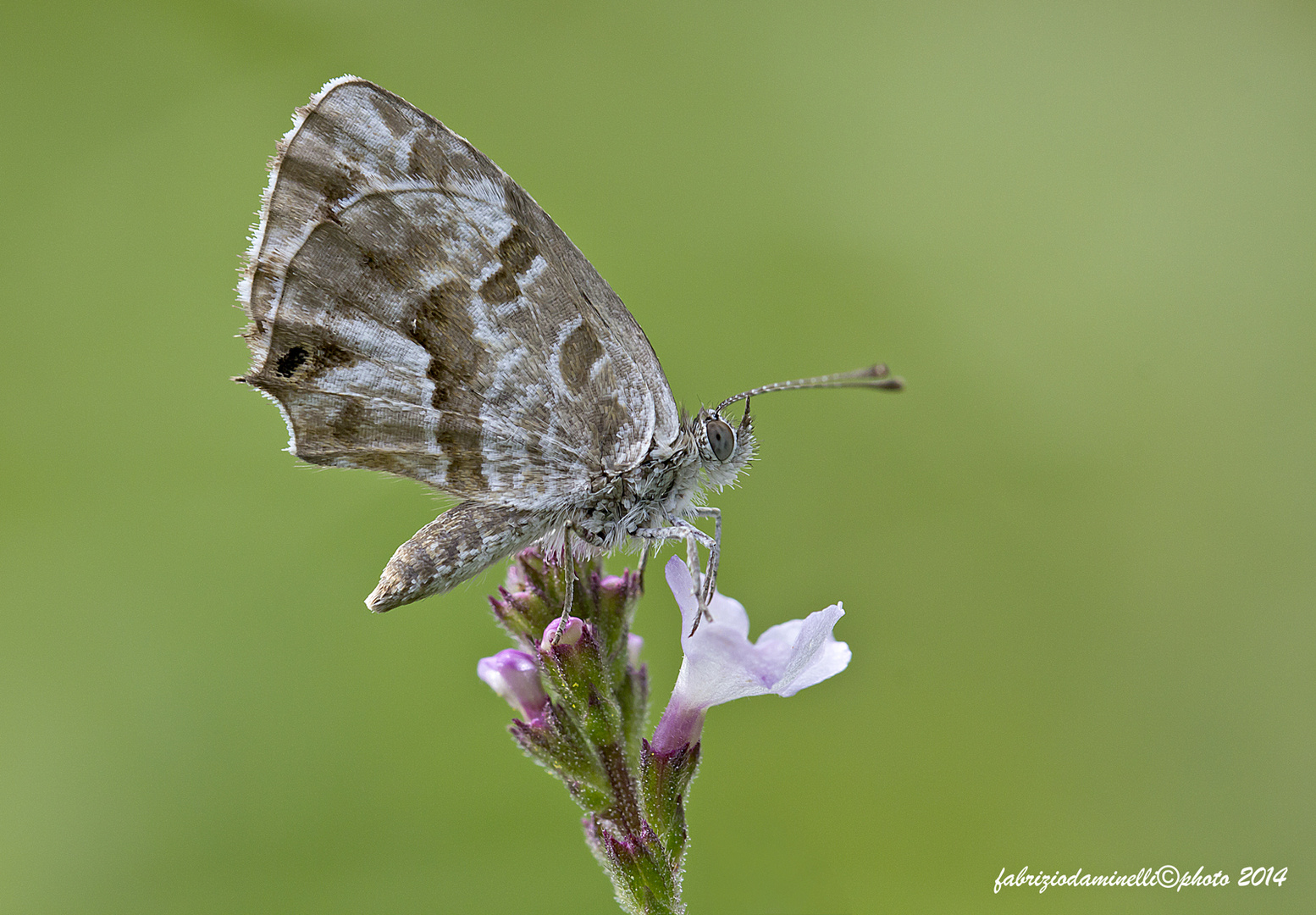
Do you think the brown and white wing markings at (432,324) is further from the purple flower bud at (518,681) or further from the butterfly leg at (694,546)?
the purple flower bud at (518,681)

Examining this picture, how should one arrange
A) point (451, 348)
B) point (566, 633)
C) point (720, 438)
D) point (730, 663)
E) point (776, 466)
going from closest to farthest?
point (730, 663), point (566, 633), point (451, 348), point (720, 438), point (776, 466)

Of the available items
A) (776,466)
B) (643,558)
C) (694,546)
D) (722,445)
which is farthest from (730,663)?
(776,466)

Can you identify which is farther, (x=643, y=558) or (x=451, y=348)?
(x=643, y=558)

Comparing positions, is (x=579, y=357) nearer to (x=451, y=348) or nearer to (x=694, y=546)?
(x=451, y=348)

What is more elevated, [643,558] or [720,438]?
[720,438]

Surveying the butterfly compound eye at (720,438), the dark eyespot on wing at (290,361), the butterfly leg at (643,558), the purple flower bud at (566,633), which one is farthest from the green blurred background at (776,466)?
the dark eyespot on wing at (290,361)

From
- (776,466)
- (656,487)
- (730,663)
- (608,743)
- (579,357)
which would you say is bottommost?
(776,466)
